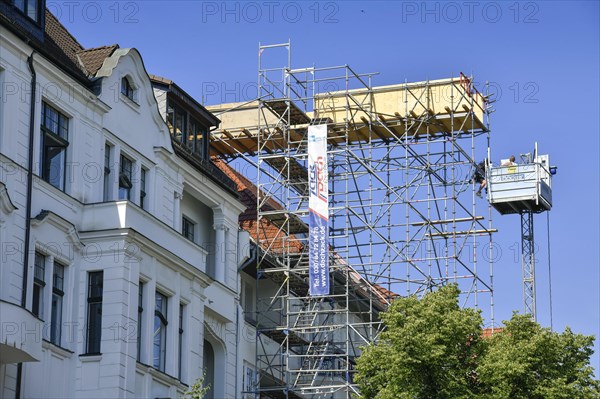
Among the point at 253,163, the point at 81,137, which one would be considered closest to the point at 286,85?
the point at 253,163

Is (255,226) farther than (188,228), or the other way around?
(255,226)

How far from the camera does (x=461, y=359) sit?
42.6 meters

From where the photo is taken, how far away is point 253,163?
182ft

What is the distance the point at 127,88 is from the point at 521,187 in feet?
79.6

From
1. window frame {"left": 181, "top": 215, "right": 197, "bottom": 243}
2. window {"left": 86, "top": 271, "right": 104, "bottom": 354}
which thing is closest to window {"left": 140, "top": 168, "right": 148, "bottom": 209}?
window frame {"left": 181, "top": 215, "right": 197, "bottom": 243}

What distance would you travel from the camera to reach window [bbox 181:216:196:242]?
147ft

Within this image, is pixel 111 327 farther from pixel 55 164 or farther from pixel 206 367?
pixel 206 367

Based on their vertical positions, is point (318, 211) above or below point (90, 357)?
above

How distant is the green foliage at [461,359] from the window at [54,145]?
10.9 m

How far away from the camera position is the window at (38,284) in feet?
115

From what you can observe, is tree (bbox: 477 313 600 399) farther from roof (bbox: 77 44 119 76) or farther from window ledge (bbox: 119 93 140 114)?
roof (bbox: 77 44 119 76)

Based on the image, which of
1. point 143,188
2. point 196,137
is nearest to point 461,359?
point 143,188

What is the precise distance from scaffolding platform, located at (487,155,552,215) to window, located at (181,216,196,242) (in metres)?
16.8

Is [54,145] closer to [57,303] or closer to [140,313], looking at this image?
[57,303]
